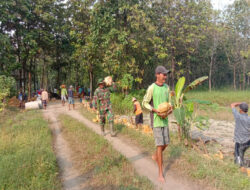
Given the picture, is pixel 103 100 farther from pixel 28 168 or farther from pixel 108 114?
pixel 28 168

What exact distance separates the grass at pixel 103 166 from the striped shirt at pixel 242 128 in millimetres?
2927

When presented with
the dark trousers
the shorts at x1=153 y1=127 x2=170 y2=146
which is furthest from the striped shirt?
the shorts at x1=153 y1=127 x2=170 y2=146

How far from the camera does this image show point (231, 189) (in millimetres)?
3338

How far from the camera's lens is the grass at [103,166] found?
3564 millimetres

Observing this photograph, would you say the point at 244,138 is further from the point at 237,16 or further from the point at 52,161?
the point at 237,16

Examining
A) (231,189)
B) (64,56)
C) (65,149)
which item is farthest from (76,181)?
(64,56)

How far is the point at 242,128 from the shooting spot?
16.5 feet

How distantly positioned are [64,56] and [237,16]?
21070mm

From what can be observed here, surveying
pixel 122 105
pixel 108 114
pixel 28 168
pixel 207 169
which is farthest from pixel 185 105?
pixel 122 105

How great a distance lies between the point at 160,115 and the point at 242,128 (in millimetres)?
2779

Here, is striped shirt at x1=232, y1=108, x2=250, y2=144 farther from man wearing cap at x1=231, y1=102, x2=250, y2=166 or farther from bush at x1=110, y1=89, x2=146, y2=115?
bush at x1=110, y1=89, x2=146, y2=115

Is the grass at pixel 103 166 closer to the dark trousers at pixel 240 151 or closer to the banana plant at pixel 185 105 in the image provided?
the banana plant at pixel 185 105

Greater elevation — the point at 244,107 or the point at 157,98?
the point at 157,98

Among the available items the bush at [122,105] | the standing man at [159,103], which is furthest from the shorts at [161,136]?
the bush at [122,105]
